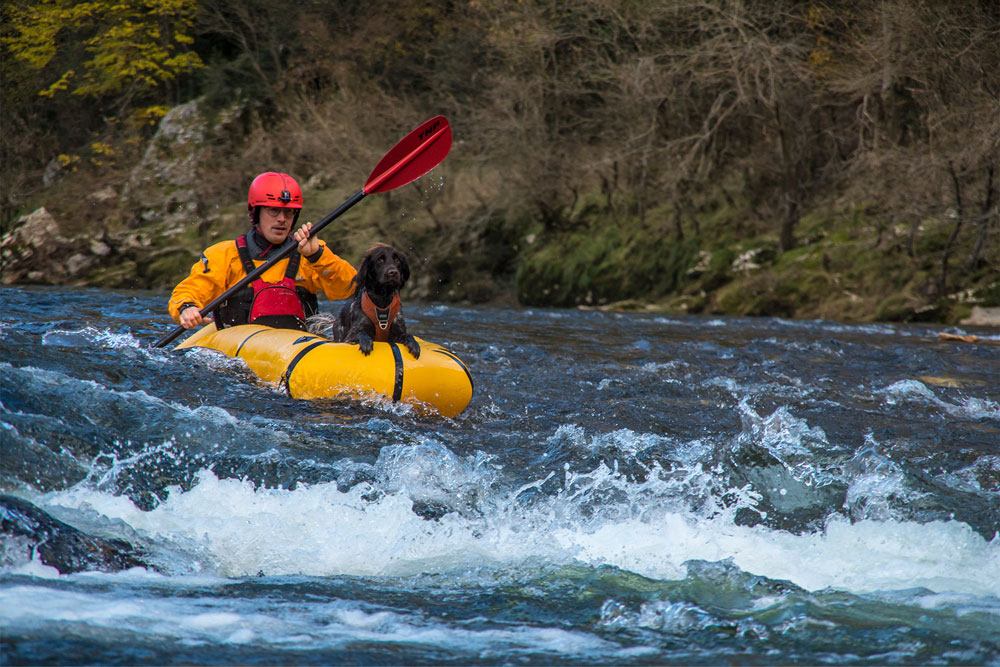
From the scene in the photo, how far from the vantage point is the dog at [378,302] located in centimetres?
512

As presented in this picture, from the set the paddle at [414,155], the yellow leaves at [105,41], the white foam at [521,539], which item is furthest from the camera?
the yellow leaves at [105,41]

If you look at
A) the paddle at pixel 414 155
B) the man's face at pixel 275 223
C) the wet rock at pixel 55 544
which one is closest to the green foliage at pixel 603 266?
the paddle at pixel 414 155

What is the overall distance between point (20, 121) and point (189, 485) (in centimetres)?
2403

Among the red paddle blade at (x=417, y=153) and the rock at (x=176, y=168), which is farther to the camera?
the rock at (x=176, y=168)

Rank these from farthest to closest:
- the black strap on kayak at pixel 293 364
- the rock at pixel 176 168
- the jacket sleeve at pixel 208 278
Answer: the rock at pixel 176 168 → the jacket sleeve at pixel 208 278 → the black strap on kayak at pixel 293 364

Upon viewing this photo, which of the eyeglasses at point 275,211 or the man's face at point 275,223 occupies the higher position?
the eyeglasses at point 275,211

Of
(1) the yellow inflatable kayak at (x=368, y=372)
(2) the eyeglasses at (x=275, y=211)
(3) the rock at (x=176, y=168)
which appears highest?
(3) the rock at (x=176, y=168)

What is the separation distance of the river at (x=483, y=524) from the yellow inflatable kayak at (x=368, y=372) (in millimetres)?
99

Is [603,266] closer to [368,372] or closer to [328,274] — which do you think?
[328,274]

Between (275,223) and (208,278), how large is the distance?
1.91 feet

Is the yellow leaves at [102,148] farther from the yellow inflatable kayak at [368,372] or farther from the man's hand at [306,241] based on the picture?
the yellow inflatable kayak at [368,372]

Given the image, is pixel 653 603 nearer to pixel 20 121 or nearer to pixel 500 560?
pixel 500 560

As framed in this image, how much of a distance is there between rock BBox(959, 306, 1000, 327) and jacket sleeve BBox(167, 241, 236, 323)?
10.5 metres

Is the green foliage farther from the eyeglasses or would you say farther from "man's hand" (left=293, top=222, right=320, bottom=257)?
"man's hand" (left=293, top=222, right=320, bottom=257)
